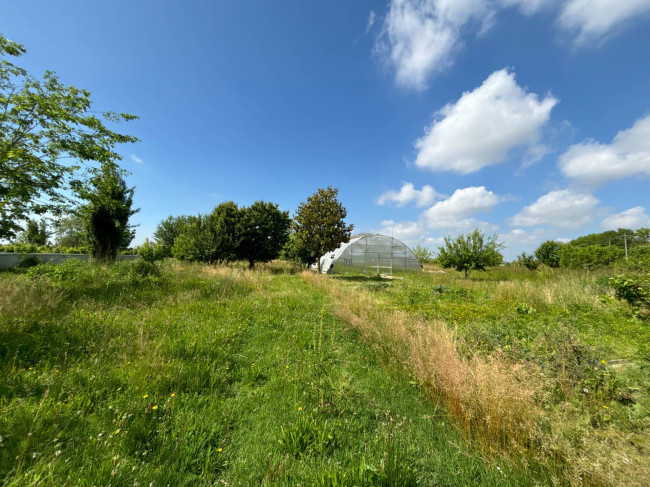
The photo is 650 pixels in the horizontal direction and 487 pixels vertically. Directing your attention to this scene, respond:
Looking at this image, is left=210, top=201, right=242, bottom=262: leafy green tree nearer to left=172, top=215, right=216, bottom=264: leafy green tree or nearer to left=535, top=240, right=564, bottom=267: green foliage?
left=172, top=215, right=216, bottom=264: leafy green tree

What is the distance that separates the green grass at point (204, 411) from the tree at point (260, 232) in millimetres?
14975

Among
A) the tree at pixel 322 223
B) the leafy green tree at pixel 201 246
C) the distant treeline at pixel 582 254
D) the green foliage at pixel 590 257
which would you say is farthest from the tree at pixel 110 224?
the green foliage at pixel 590 257

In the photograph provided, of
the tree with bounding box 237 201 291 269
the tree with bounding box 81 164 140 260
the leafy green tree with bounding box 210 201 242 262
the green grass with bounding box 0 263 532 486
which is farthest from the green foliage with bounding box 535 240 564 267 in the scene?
the tree with bounding box 81 164 140 260

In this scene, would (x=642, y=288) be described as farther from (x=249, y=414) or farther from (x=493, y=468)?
(x=249, y=414)

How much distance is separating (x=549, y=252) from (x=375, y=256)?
3177 cm

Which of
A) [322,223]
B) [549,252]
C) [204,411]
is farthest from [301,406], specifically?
[549,252]

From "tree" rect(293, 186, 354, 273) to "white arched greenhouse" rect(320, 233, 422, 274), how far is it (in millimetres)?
6410

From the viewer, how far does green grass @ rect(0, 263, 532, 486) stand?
184 cm

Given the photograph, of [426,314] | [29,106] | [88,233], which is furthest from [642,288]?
[88,233]

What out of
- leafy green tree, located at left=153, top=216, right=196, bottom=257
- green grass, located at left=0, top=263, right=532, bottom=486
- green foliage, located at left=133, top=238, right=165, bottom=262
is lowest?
green grass, located at left=0, top=263, right=532, bottom=486

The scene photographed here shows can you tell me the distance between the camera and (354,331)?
5.57m

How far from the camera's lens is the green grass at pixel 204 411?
184 cm

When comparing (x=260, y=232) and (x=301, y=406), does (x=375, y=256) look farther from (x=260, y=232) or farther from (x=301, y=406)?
(x=301, y=406)

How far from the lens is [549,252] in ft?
117
